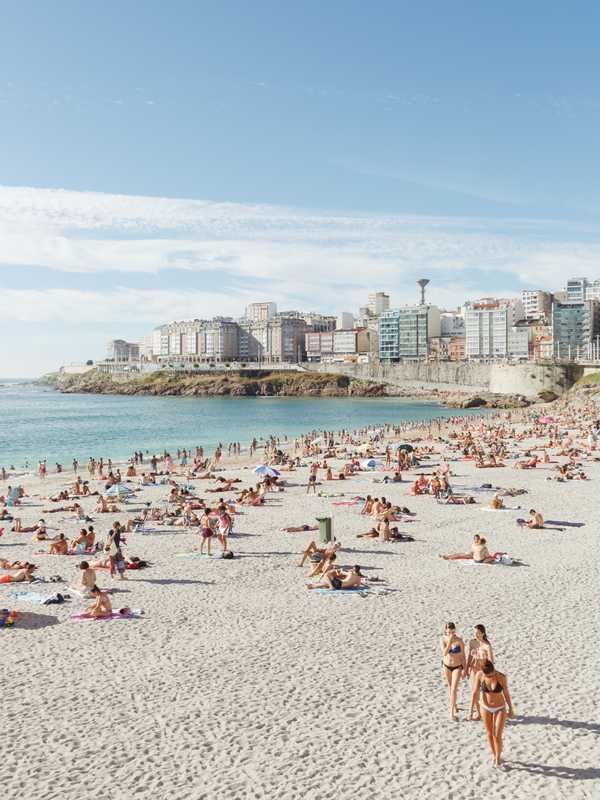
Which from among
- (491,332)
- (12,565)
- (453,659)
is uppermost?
(491,332)

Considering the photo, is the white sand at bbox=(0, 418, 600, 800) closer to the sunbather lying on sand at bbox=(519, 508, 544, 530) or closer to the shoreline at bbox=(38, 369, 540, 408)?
the sunbather lying on sand at bbox=(519, 508, 544, 530)

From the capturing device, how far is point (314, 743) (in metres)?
7.43

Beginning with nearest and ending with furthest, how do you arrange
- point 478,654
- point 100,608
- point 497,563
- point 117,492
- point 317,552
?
1. point 478,654
2. point 100,608
3. point 497,563
4. point 317,552
5. point 117,492

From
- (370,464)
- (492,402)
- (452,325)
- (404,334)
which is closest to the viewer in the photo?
(370,464)

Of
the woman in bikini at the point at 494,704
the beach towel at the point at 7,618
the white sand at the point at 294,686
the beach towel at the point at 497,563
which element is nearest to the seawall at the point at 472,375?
the beach towel at the point at 497,563

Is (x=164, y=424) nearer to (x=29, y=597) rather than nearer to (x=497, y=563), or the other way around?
(x=497, y=563)

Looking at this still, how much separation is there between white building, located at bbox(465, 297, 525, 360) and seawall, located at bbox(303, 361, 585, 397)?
86.2 ft

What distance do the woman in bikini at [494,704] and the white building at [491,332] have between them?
440ft

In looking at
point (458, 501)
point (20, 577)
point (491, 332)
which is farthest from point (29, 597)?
point (491, 332)

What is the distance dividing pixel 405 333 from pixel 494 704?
475 feet

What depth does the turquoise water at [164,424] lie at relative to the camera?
44700 millimetres

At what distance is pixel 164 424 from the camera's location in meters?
62.8

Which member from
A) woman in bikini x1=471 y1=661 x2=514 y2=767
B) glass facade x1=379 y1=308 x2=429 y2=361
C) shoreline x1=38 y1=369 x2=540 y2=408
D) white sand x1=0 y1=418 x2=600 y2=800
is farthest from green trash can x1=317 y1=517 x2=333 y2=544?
glass facade x1=379 y1=308 x2=429 y2=361

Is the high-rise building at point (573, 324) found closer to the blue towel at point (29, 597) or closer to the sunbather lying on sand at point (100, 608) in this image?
the blue towel at point (29, 597)
